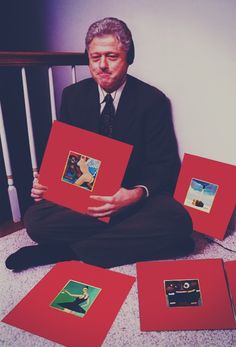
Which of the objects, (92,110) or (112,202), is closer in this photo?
(112,202)

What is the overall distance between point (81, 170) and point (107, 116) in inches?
10.4

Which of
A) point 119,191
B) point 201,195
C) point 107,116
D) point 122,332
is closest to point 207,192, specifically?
point 201,195

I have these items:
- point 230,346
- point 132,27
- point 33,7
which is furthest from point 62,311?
point 33,7

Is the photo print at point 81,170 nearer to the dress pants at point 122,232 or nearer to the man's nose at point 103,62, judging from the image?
the dress pants at point 122,232

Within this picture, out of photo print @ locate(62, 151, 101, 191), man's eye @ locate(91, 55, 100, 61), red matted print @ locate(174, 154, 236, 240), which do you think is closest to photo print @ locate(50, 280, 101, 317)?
photo print @ locate(62, 151, 101, 191)

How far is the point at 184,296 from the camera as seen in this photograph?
1.12 m

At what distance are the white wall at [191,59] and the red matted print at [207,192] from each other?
0.17 ft

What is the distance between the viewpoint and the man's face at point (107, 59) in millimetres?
1246

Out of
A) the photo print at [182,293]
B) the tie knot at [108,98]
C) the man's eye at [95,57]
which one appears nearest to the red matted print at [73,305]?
the photo print at [182,293]

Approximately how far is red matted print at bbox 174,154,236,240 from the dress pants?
5.6 inches

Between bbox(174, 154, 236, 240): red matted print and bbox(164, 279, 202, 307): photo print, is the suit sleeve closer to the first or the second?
bbox(174, 154, 236, 240): red matted print

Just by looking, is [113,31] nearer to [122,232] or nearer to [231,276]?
[122,232]

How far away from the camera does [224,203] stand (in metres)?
1.41

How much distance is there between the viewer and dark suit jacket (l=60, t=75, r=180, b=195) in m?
1.37
